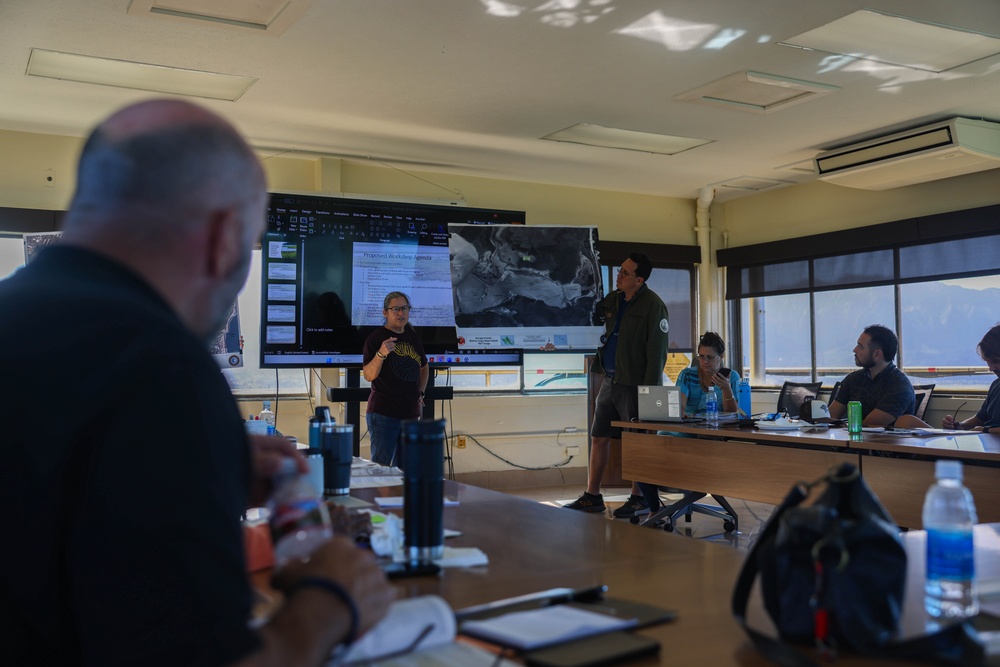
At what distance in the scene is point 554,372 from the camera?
304 inches

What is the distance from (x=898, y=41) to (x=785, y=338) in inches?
154

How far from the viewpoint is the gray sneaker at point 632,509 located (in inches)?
210

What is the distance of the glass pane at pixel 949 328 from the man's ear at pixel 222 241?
6714mm

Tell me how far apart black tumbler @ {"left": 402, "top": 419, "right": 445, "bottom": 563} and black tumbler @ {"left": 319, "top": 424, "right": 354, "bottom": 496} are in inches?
25.4

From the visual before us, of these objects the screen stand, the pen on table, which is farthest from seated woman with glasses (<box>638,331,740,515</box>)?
the pen on table

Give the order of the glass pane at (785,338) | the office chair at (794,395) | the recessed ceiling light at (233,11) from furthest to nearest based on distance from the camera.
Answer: the glass pane at (785,338) → the office chair at (794,395) → the recessed ceiling light at (233,11)

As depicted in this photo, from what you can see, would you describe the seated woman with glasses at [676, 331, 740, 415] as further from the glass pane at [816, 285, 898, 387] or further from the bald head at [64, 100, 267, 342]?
the bald head at [64, 100, 267, 342]

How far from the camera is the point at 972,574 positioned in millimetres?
1097

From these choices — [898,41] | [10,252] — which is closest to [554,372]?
[898,41]

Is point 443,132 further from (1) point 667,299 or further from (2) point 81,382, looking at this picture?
(2) point 81,382

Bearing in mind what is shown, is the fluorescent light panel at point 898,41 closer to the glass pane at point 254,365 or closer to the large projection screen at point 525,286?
the large projection screen at point 525,286

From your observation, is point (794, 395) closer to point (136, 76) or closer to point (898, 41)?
point (898, 41)

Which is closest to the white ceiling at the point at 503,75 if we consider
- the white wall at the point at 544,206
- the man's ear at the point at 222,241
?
the white wall at the point at 544,206

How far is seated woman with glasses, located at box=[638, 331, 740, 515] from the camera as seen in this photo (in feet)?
17.0
